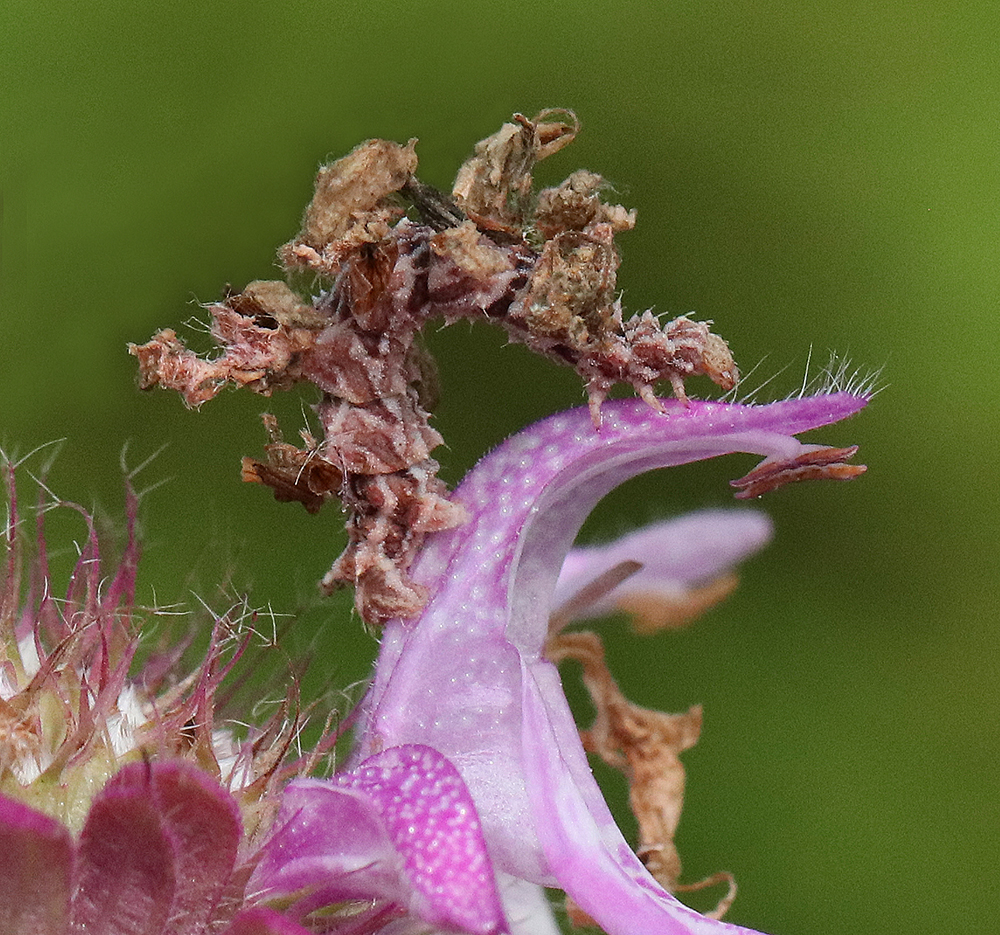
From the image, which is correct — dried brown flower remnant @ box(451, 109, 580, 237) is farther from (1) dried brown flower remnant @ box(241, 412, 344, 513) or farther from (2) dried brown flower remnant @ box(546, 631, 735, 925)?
(2) dried brown flower remnant @ box(546, 631, 735, 925)

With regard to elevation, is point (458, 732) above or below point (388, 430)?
below

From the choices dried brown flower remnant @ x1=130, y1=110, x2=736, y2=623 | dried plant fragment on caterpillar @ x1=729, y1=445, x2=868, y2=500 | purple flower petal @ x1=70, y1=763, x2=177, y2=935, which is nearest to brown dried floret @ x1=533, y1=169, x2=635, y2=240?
dried brown flower remnant @ x1=130, y1=110, x2=736, y2=623

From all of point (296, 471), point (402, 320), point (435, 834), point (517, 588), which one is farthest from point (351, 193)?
point (435, 834)

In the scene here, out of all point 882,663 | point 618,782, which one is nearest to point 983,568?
point 882,663

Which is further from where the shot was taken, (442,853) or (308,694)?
(308,694)

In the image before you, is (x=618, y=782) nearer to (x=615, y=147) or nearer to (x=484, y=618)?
(x=484, y=618)

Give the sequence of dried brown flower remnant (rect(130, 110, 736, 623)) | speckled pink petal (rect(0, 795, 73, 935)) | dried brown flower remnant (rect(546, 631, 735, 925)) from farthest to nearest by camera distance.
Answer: dried brown flower remnant (rect(546, 631, 735, 925))
dried brown flower remnant (rect(130, 110, 736, 623))
speckled pink petal (rect(0, 795, 73, 935))

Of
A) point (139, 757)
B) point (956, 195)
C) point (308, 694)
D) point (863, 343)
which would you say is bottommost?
point (308, 694)

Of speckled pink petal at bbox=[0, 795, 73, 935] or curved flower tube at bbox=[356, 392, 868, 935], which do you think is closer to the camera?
speckled pink petal at bbox=[0, 795, 73, 935]
